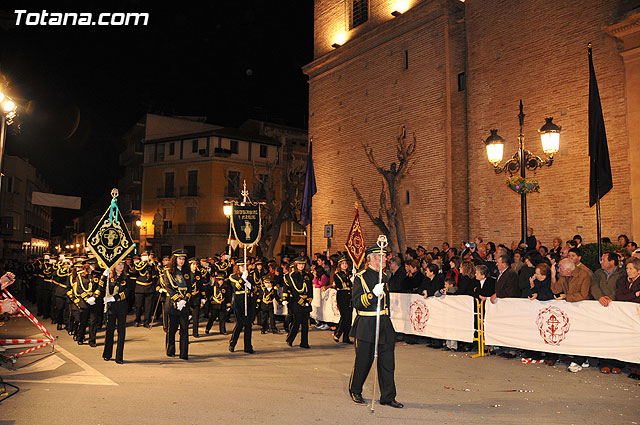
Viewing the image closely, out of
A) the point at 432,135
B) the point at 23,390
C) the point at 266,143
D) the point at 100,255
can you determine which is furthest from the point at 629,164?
the point at 266,143

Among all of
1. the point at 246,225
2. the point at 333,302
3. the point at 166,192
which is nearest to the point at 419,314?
the point at 333,302

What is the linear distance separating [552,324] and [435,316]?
271 cm

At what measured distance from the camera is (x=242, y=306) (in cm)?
1198

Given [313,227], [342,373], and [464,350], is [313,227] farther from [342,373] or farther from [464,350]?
[342,373]

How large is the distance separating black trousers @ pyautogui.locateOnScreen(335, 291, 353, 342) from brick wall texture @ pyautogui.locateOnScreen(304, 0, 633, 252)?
28.9ft

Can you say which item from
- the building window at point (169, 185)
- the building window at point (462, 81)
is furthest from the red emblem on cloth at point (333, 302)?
the building window at point (169, 185)

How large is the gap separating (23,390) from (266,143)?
4588 cm

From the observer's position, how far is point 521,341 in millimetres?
10609

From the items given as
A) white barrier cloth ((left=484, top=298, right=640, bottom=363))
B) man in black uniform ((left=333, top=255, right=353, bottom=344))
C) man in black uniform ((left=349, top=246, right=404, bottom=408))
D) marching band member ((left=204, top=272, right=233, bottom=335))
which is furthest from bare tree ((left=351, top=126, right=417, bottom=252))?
man in black uniform ((left=349, top=246, right=404, bottom=408))

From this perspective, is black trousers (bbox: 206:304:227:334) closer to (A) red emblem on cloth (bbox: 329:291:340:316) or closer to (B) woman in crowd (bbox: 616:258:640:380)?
(A) red emblem on cloth (bbox: 329:291:340:316)

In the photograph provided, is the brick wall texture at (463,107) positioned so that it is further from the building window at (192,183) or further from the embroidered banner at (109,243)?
the building window at (192,183)

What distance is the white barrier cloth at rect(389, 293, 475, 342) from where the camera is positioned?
11.6 m

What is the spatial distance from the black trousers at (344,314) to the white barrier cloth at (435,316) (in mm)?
1109

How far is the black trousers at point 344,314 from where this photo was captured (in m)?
13.2
